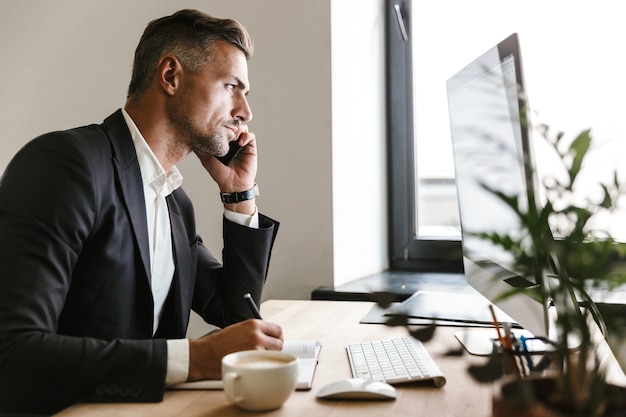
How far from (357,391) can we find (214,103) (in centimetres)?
84

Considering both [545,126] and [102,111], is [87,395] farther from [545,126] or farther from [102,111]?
[102,111]

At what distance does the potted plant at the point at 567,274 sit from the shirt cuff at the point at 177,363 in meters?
0.51

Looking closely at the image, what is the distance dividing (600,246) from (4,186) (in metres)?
0.91

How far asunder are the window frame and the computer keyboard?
1.20 meters

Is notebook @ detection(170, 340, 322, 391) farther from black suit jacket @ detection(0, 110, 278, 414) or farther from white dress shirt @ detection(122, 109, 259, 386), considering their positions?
white dress shirt @ detection(122, 109, 259, 386)

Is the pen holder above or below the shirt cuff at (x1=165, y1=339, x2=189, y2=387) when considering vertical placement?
above

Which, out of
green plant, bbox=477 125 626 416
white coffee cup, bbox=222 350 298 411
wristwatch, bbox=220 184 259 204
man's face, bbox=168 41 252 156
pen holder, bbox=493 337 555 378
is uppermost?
man's face, bbox=168 41 252 156

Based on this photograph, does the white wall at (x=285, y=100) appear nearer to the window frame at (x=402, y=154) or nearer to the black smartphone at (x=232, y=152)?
the window frame at (x=402, y=154)

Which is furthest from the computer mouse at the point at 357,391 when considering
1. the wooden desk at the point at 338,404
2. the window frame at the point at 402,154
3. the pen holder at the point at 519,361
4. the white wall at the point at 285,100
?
the window frame at the point at 402,154

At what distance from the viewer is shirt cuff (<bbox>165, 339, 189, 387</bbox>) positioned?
1049mm

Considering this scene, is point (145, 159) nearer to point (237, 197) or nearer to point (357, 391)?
point (237, 197)

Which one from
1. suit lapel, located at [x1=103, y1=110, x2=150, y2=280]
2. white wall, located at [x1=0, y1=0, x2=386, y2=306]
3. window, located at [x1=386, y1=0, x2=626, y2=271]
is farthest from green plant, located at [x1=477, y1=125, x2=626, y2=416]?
window, located at [x1=386, y1=0, x2=626, y2=271]

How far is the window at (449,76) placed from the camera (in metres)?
→ 2.26

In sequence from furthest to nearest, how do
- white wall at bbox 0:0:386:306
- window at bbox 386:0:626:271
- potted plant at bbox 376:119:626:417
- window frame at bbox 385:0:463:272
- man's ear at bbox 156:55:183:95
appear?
window frame at bbox 385:0:463:272 → window at bbox 386:0:626:271 → white wall at bbox 0:0:386:306 → man's ear at bbox 156:55:183:95 → potted plant at bbox 376:119:626:417
